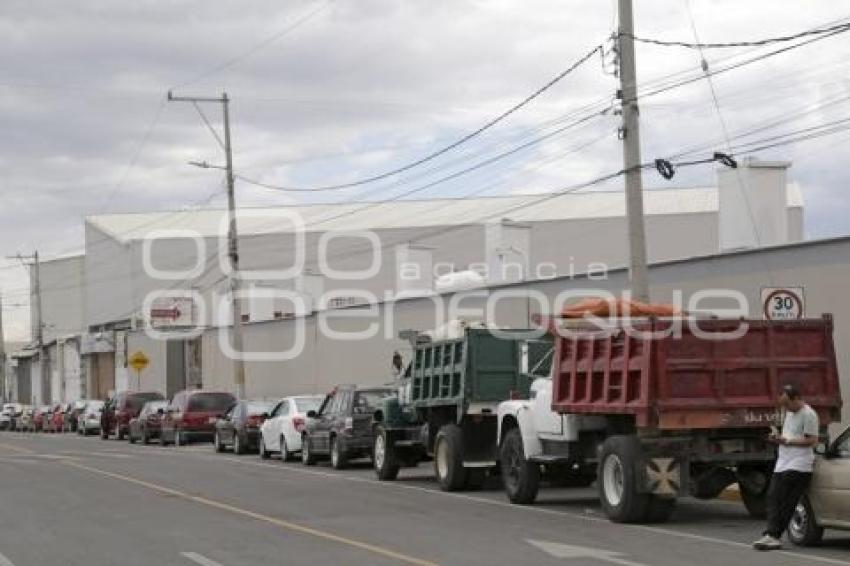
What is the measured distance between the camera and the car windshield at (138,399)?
155ft

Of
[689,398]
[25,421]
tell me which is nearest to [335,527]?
[689,398]

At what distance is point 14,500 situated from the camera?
18906 millimetres

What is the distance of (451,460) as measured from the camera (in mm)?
19375

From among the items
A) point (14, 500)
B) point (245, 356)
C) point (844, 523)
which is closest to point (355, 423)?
point (14, 500)

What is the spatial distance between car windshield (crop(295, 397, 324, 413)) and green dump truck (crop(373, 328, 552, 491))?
8117 mm

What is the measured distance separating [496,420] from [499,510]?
120 inches

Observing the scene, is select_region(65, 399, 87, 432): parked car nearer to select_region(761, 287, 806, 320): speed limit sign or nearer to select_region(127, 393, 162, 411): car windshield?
select_region(127, 393, 162, 411): car windshield

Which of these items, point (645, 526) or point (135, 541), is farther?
point (645, 526)

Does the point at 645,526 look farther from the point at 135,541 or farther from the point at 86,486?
the point at 86,486

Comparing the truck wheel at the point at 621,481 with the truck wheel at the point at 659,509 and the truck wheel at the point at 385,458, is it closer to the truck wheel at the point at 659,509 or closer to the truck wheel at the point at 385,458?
the truck wheel at the point at 659,509

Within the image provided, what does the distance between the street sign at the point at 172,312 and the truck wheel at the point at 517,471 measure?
50049 mm

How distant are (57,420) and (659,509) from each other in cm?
5307

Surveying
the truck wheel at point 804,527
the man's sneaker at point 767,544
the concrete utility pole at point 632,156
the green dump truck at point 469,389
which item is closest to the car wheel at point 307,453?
the green dump truck at point 469,389

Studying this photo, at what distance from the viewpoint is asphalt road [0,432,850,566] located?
39.4 feet
